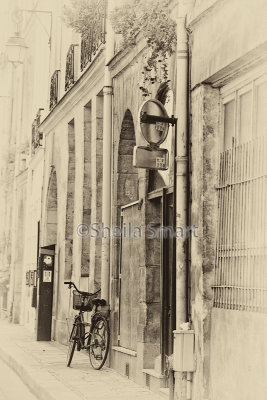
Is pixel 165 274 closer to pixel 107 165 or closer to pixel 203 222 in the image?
pixel 203 222

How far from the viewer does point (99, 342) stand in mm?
13406

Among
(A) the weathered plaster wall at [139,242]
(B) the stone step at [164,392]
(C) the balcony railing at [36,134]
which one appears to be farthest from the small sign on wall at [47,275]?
(B) the stone step at [164,392]

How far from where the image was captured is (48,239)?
69.1 ft

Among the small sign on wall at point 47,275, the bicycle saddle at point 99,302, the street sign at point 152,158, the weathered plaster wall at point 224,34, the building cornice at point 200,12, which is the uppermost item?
the building cornice at point 200,12

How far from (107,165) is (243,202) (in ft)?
18.8

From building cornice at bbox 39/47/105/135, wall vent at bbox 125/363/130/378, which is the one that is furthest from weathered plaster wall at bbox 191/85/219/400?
building cornice at bbox 39/47/105/135

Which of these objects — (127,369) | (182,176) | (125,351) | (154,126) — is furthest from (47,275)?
(182,176)

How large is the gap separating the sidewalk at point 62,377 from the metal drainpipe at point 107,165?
139 centimetres

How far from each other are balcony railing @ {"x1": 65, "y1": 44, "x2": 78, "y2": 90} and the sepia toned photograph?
65 mm

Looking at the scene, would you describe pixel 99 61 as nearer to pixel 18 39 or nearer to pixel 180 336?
pixel 180 336

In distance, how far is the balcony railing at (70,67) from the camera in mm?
19059

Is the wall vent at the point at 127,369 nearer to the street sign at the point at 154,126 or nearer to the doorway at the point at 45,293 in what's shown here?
the street sign at the point at 154,126

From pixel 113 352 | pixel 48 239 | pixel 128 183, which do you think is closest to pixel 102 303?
pixel 113 352

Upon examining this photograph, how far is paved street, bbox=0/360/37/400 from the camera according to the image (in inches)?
433
